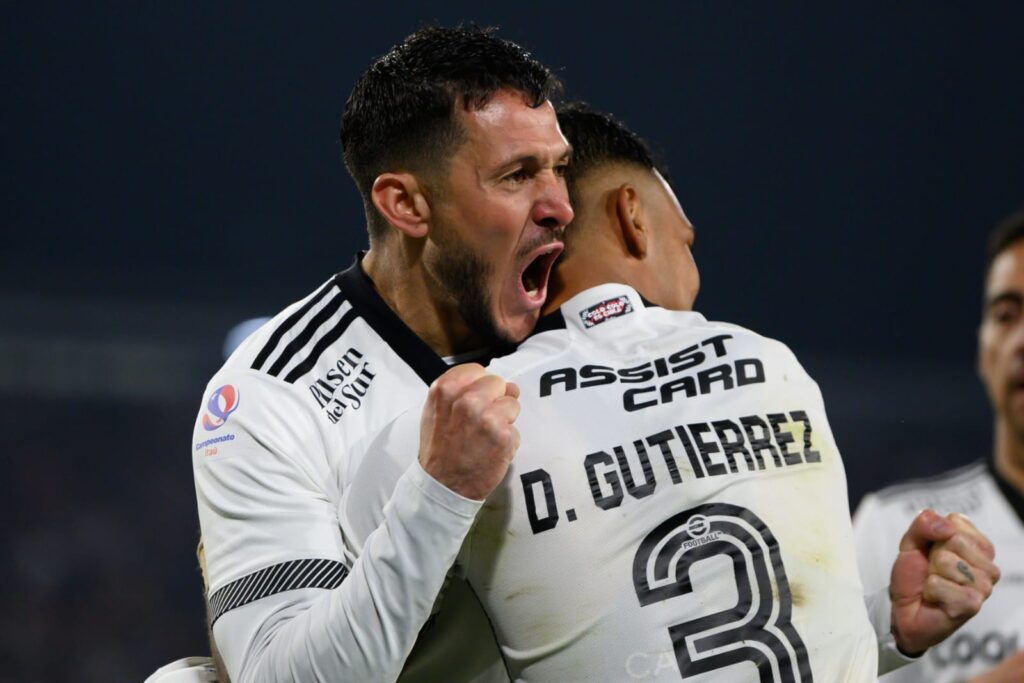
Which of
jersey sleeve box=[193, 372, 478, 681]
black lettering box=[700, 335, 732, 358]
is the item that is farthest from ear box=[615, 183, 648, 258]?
jersey sleeve box=[193, 372, 478, 681]

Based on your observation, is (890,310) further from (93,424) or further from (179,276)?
(93,424)

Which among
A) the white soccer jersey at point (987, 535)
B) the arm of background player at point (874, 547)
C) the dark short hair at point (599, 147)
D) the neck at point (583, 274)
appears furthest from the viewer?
the arm of background player at point (874, 547)

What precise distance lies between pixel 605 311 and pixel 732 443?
0.32 metres

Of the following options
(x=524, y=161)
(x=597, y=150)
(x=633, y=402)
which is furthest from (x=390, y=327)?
(x=633, y=402)

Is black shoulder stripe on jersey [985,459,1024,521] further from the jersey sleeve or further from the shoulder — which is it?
the jersey sleeve

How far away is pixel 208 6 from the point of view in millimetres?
9445

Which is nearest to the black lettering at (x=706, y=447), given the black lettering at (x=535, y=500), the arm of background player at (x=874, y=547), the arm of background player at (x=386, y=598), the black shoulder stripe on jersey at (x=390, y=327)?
the black lettering at (x=535, y=500)

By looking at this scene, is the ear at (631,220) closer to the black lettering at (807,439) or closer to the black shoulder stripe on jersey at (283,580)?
the black lettering at (807,439)

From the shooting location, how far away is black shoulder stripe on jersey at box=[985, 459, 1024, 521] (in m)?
3.80

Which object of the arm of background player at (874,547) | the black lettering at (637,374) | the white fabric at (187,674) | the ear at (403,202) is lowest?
the arm of background player at (874,547)

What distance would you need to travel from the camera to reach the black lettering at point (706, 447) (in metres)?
1.82

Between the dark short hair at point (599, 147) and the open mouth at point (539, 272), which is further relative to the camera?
the dark short hair at point (599, 147)

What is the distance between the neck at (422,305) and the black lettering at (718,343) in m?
0.57

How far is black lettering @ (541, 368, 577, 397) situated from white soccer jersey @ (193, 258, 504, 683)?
26cm
